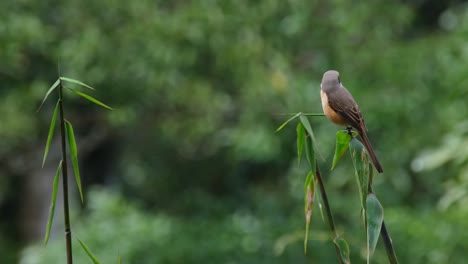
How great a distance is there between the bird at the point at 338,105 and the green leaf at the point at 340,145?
0.11ft

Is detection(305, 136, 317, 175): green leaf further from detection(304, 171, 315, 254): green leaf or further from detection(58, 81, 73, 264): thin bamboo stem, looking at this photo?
detection(58, 81, 73, 264): thin bamboo stem

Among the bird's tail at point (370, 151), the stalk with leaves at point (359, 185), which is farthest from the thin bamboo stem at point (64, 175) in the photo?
the bird's tail at point (370, 151)

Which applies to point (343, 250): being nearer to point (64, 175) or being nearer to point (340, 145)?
point (340, 145)

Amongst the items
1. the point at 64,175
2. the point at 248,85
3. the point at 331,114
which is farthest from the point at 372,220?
the point at 248,85

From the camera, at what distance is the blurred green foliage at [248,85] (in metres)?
7.46

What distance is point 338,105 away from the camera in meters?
1.33

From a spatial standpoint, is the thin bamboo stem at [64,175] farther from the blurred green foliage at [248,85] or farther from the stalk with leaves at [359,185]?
the blurred green foliage at [248,85]

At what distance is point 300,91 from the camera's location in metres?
7.56

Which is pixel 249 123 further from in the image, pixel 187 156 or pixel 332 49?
pixel 187 156

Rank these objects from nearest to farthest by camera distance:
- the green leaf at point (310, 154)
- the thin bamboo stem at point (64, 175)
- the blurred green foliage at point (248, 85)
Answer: the thin bamboo stem at point (64, 175), the green leaf at point (310, 154), the blurred green foliage at point (248, 85)

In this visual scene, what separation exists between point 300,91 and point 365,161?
632cm

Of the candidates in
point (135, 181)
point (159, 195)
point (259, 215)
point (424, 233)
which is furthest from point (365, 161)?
point (135, 181)

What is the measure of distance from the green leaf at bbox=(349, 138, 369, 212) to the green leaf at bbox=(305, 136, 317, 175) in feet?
0.17

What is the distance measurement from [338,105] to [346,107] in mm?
13
